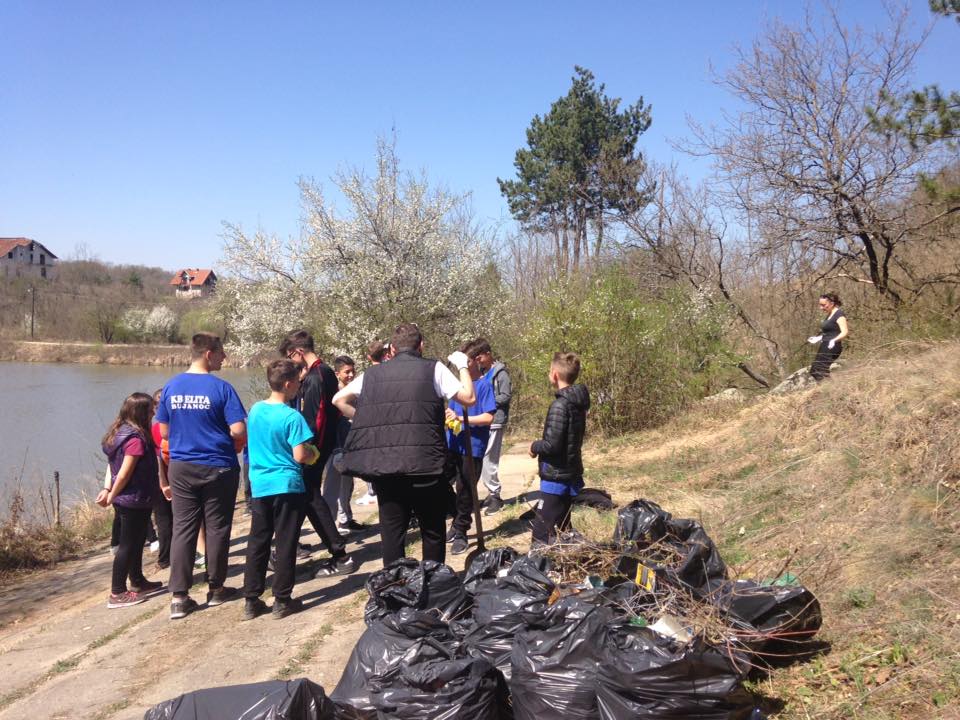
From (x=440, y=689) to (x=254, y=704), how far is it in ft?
2.52

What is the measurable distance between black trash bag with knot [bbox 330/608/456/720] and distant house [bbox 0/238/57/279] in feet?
290

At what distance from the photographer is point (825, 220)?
11.6 meters

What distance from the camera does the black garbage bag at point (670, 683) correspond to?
2746mm

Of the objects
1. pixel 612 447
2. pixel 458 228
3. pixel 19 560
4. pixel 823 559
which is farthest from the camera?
pixel 458 228

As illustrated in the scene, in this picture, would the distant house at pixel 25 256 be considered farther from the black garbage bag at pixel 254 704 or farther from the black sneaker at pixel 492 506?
the black garbage bag at pixel 254 704

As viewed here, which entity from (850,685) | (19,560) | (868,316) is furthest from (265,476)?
(868,316)

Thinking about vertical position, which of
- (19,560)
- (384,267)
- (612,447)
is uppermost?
(384,267)

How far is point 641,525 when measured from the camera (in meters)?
4.28

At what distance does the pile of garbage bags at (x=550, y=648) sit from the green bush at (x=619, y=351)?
8.23 meters

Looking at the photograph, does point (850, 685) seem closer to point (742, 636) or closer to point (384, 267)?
point (742, 636)

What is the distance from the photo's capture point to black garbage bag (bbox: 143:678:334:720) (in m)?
2.92

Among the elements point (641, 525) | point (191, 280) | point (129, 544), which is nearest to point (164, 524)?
point (129, 544)

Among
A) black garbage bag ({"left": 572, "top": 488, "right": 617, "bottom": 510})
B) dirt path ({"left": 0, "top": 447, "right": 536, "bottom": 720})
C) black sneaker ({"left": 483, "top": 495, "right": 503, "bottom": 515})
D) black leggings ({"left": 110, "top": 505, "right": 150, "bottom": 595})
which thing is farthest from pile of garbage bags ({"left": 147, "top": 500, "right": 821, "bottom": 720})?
black sneaker ({"left": 483, "top": 495, "right": 503, "bottom": 515})

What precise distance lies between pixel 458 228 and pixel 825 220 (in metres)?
10.0
